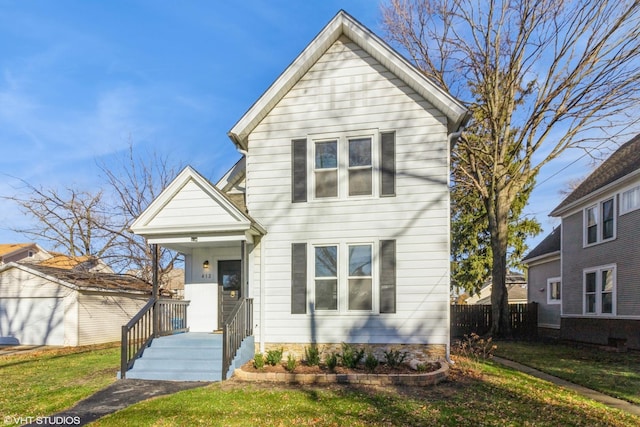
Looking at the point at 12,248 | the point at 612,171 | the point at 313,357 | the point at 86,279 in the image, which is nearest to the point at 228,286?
the point at 313,357

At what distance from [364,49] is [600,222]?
38.9 ft

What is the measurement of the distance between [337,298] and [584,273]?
12.3 metres

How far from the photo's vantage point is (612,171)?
15.1m

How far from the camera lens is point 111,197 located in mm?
19859

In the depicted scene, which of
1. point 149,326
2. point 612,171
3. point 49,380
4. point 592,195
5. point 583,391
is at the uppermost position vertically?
point 612,171

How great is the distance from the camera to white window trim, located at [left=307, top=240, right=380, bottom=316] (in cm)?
891

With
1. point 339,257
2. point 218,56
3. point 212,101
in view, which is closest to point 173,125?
point 212,101

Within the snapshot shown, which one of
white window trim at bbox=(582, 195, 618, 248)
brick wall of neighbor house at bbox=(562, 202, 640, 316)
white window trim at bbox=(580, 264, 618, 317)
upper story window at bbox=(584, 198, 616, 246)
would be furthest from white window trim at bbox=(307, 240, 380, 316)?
upper story window at bbox=(584, 198, 616, 246)

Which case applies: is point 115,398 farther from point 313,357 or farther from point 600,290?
point 600,290

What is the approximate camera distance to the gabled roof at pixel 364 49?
8.82 m

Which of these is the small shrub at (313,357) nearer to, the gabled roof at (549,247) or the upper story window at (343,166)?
the upper story window at (343,166)

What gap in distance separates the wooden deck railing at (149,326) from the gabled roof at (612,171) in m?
14.1

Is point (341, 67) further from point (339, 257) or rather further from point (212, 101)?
point (212, 101)

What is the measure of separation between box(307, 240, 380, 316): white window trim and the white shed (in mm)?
11855
